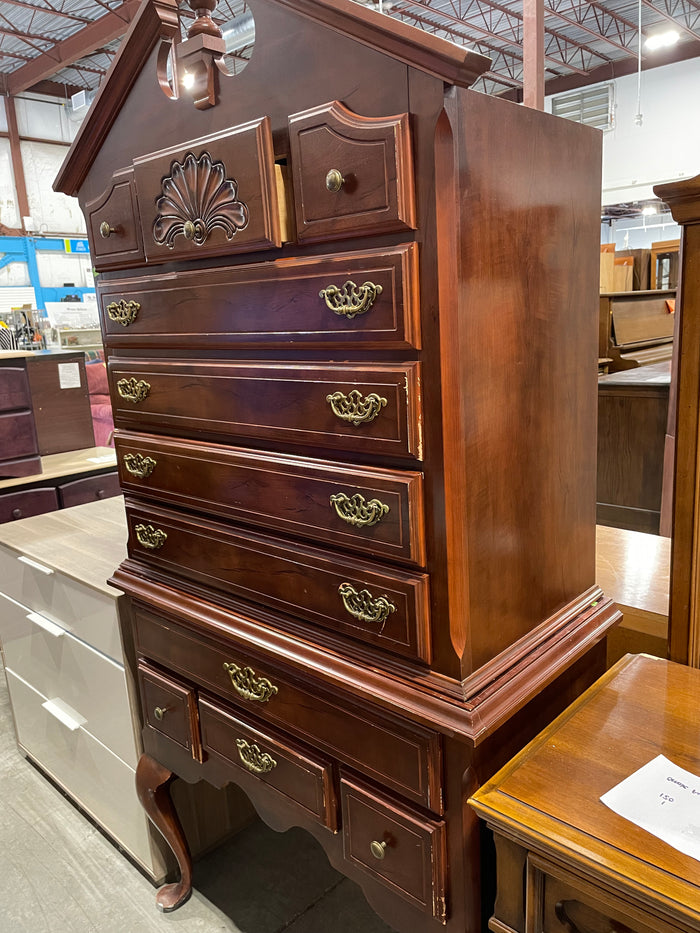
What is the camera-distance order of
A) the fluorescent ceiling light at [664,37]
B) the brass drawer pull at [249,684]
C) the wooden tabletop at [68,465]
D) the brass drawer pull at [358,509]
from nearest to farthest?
the brass drawer pull at [358,509], the brass drawer pull at [249,684], the wooden tabletop at [68,465], the fluorescent ceiling light at [664,37]

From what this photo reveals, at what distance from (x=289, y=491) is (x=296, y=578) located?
0.50 feet

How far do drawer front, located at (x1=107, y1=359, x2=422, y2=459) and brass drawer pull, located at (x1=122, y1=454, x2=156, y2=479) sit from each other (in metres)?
0.07

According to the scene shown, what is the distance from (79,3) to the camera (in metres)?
7.22

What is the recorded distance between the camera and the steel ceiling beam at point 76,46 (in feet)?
22.3

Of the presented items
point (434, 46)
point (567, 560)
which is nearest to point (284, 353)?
point (434, 46)

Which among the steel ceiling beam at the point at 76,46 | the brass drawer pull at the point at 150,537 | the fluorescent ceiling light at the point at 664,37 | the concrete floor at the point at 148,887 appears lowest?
the concrete floor at the point at 148,887

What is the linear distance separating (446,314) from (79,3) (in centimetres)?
828

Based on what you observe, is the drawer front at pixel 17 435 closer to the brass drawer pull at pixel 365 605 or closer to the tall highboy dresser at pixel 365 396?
the tall highboy dresser at pixel 365 396

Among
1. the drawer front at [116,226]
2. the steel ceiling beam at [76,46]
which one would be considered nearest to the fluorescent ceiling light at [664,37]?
the steel ceiling beam at [76,46]

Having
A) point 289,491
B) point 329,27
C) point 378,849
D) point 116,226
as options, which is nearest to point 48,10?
point 116,226

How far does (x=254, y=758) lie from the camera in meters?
1.38

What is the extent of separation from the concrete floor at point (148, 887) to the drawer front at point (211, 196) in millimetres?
1624

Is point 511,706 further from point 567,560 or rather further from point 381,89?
point 381,89

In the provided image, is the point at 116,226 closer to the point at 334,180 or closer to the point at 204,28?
the point at 204,28
